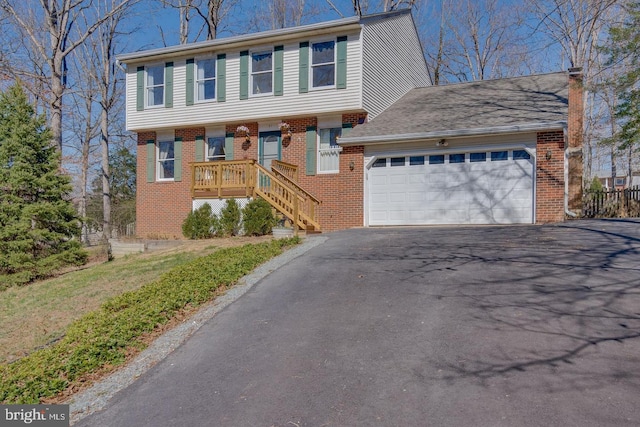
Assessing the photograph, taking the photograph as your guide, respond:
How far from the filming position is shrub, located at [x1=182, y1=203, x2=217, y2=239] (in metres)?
15.0

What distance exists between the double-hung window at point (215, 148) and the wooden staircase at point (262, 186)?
1.57 meters

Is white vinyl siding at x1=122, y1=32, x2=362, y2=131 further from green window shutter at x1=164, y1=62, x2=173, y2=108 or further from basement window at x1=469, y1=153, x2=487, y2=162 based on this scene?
basement window at x1=469, y1=153, x2=487, y2=162

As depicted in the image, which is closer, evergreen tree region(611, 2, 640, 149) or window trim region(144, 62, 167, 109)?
evergreen tree region(611, 2, 640, 149)

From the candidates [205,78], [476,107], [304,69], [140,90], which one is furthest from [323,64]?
[140,90]

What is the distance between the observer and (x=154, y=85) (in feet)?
58.8

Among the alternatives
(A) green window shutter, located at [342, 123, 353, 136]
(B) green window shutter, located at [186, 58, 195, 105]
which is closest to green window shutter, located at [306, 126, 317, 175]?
(A) green window shutter, located at [342, 123, 353, 136]

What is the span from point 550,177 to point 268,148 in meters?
9.02

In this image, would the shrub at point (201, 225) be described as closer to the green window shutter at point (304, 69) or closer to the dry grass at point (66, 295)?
the dry grass at point (66, 295)

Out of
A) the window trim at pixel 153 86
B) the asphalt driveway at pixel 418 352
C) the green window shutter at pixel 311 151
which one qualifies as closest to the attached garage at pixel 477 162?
the green window shutter at pixel 311 151

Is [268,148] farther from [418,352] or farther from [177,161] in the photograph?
[418,352]

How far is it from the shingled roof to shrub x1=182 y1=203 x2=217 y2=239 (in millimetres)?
4782

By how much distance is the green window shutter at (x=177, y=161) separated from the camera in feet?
57.9

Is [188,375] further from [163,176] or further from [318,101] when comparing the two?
[163,176]

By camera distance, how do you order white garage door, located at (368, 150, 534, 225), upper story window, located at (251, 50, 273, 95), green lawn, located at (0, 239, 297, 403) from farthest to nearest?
upper story window, located at (251, 50, 273, 95)
white garage door, located at (368, 150, 534, 225)
green lawn, located at (0, 239, 297, 403)
